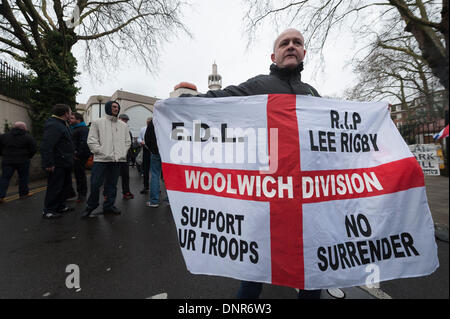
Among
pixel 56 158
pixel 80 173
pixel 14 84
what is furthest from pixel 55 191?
pixel 14 84

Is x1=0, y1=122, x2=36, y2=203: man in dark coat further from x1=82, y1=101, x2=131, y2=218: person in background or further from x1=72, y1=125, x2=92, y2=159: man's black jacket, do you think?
x1=82, y1=101, x2=131, y2=218: person in background

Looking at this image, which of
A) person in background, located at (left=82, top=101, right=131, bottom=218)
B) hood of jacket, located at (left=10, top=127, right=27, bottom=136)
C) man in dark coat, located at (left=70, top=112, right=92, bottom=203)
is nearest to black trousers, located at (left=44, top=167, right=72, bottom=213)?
person in background, located at (left=82, top=101, right=131, bottom=218)

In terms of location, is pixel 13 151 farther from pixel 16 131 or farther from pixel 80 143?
pixel 80 143

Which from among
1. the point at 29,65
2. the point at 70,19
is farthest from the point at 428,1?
the point at 29,65

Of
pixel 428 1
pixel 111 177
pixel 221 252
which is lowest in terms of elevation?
pixel 221 252

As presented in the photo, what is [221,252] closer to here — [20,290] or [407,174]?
[407,174]

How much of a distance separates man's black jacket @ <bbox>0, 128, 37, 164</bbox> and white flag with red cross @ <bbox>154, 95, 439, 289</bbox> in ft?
18.6

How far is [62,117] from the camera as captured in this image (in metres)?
3.80

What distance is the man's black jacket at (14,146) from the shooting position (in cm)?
490

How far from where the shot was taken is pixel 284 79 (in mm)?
1476

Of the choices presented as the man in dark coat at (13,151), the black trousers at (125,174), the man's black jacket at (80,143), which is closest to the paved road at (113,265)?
the black trousers at (125,174)

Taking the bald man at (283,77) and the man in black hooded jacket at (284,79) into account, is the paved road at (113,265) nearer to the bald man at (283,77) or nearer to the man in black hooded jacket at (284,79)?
the man in black hooded jacket at (284,79)

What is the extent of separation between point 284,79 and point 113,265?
2370mm

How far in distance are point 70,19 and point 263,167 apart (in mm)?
13033
